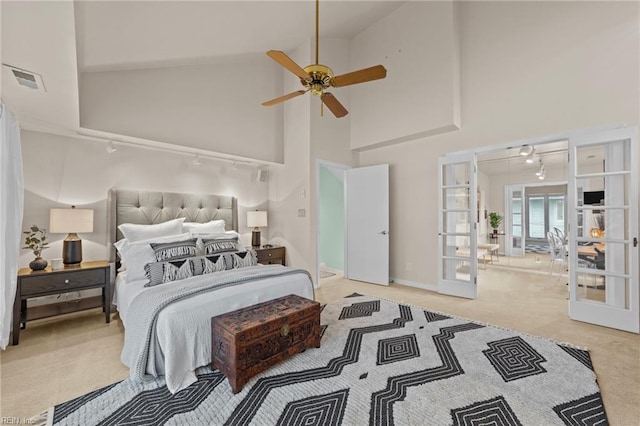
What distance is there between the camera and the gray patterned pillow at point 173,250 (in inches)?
115

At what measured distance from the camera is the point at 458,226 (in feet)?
14.1

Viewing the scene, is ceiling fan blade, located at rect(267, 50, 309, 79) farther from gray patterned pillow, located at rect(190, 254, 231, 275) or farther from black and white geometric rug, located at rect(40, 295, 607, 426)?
black and white geometric rug, located at rect(40, 295, 607, 426)

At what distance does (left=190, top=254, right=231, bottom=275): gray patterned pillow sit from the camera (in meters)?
2.86

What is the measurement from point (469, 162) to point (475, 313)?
2.11m

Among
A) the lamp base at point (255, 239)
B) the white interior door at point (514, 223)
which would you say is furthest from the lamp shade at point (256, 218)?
the white interior door at point (514, 223)

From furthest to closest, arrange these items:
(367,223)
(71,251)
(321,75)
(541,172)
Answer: (541,172) → (367,223) → (71,251) → (321,75)

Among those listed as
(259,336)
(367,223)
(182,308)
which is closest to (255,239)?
(367,223)

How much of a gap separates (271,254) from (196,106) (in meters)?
2.51

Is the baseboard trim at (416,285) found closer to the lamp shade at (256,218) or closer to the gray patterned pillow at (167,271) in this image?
the lamp shade at (256,218)

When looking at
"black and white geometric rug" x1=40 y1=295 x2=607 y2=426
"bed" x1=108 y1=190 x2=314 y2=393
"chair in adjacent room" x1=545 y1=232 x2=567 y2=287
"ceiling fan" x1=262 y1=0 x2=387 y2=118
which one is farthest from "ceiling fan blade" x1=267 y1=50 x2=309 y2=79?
"chair in adjacent room" x1=545 y1=232 x2=567 y2=287

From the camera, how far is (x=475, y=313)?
11.3 ft

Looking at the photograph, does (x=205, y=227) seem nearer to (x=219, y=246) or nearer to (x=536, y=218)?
(x=219, y=246)

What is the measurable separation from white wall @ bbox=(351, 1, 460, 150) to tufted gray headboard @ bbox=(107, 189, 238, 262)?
2.67 meters

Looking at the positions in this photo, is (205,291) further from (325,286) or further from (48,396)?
(325,286)
